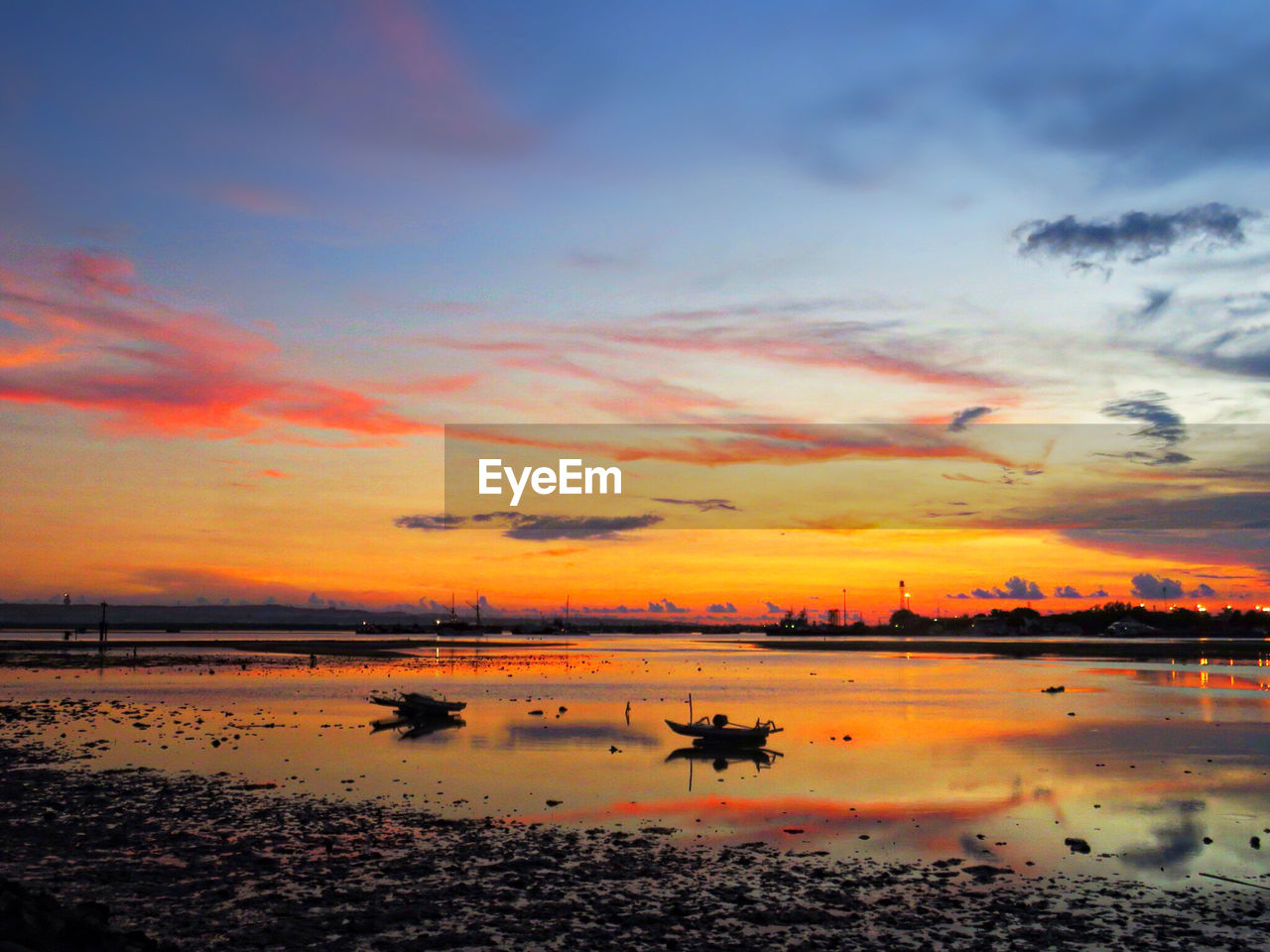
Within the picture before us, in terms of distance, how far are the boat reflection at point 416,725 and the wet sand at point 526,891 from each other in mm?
16850

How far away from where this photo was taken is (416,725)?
4334 cm

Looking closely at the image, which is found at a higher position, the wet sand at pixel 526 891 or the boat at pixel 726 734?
the wet sand at pixel 526 891

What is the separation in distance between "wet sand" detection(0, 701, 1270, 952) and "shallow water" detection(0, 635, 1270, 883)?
212cm

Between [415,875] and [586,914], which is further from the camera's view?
[415,875]

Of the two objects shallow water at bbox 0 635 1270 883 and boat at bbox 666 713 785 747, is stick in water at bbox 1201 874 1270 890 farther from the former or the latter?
boat at bbox 666 713 785 747

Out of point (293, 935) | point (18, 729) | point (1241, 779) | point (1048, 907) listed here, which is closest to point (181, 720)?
point (18, 729)

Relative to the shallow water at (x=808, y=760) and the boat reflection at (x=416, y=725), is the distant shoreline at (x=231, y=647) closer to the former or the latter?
the shallow water at (x=808, y=760)

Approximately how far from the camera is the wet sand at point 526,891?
15.2m

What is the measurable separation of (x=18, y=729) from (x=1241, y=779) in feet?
142

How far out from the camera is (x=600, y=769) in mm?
31969

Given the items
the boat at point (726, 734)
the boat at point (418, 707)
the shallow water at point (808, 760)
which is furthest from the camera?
the boat at point (418, 707)

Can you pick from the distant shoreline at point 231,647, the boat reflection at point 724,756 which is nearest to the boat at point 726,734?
the boat reflection at point 724,756

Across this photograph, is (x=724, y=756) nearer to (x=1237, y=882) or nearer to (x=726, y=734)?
(x=726, y=734)

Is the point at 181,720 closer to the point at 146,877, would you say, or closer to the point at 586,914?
the point at 146,877
